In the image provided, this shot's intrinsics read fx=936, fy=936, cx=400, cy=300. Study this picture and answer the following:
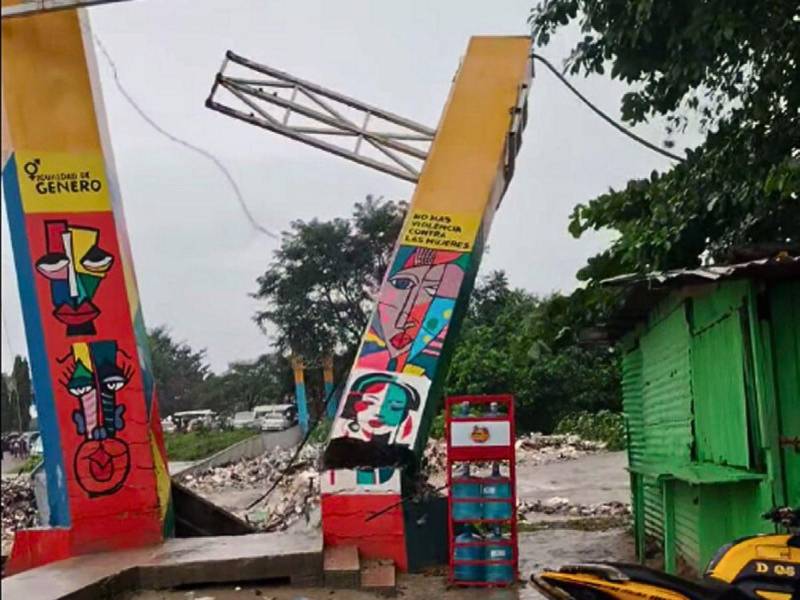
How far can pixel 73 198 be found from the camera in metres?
8.37

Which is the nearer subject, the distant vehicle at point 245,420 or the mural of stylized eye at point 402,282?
the mural of stylized eye at point 402,282

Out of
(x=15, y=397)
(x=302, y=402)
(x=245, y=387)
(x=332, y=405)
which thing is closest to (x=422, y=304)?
(x=332, y=405)

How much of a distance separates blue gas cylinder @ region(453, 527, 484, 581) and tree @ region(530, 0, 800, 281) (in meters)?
2.68

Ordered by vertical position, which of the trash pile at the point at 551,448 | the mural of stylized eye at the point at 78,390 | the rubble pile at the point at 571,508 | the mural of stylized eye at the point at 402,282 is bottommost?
the trash pile at the point at 551,448

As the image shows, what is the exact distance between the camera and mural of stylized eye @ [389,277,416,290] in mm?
8688

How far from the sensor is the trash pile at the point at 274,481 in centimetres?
1020

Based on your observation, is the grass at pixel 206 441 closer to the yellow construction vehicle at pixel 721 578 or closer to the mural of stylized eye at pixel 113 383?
the mural of stylized eye at pixel 113 383

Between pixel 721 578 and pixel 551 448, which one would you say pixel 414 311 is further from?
pixel 551 448

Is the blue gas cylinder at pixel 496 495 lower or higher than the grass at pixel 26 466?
lower

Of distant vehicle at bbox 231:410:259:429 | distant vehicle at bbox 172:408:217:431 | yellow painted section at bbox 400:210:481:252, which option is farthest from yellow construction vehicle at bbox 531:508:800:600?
distant vehicle at bbox 231:410:259:429

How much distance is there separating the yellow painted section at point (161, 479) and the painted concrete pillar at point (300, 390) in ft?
19.0

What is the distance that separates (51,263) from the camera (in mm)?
8352

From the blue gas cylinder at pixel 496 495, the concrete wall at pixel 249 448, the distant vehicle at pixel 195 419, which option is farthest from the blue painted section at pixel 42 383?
the concrete wall at pixel 249 448

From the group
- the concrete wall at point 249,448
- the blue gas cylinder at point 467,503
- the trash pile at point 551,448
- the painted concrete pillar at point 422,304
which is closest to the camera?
the blue gas cylinder at point 467,503
